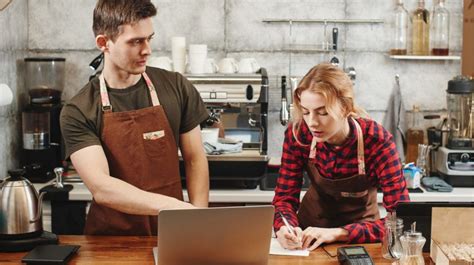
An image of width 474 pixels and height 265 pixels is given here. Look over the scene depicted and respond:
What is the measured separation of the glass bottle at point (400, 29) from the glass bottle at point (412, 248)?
231 centimetres

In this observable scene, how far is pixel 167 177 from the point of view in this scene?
306cm

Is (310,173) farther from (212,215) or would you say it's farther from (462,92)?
(462,92)

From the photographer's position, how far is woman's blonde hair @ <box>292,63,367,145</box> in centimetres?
278

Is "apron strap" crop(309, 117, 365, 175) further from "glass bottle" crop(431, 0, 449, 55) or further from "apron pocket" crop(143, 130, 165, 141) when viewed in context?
"glass bottle" crop(431, 0, 449, 55)

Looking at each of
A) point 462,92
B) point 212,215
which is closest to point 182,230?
point 212,215

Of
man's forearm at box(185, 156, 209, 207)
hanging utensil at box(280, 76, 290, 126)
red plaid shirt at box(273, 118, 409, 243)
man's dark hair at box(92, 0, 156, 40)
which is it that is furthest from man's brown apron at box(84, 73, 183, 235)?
hanging utensil at box(280, 76, 290, 126)

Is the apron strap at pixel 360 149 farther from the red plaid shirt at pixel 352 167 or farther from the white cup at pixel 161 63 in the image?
the white cup at pixel 161 63

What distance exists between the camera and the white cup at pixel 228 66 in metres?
4.27

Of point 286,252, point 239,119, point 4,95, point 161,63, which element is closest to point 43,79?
point 4,95

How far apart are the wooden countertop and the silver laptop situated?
199 mm

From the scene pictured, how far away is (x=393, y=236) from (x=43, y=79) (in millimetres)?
2585

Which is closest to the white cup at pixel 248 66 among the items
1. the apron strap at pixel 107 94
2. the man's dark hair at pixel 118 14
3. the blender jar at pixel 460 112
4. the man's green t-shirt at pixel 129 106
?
the blender jar at pixel 460 112

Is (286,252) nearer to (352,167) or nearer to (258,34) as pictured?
(352,167)

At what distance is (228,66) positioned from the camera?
14.0ft
